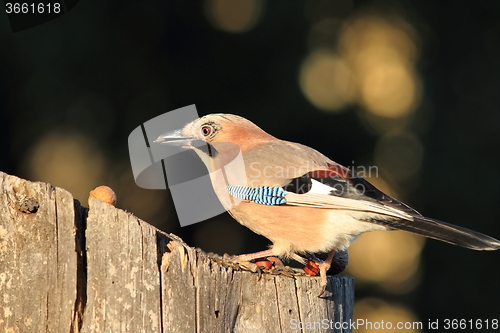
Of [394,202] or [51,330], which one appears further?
[394,202]

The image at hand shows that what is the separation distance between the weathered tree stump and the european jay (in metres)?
0.82

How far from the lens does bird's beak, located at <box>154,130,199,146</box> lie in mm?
3285

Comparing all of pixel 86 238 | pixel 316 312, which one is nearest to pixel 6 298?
pixel 86 238

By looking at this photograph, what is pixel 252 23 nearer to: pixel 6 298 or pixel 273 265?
pixel 273 265

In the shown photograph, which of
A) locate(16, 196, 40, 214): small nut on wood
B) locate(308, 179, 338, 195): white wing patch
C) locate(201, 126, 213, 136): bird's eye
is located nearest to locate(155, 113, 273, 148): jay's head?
locate(201, 126, 213, 136): bird's eye

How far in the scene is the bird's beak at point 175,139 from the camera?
3.29 m

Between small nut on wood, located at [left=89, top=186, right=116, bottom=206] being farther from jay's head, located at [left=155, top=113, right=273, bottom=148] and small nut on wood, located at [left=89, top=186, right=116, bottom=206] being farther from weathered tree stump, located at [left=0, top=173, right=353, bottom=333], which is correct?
jay's head, located at [left=155, top=113, right=273, bottom=148]

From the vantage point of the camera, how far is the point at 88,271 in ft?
5.88

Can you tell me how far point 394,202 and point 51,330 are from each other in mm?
1717

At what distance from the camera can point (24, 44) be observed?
4.38 metres

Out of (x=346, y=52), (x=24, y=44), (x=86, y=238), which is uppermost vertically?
(x=346, y=52)

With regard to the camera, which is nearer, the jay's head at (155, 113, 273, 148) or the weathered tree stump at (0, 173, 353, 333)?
the weathered tree stump at (0, 173, 353, 333)

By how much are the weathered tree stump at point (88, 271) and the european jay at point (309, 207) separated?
0.82 metres

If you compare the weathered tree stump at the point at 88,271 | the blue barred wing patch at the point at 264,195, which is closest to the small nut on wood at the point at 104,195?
the weathered tree stump at the point at 88,271
